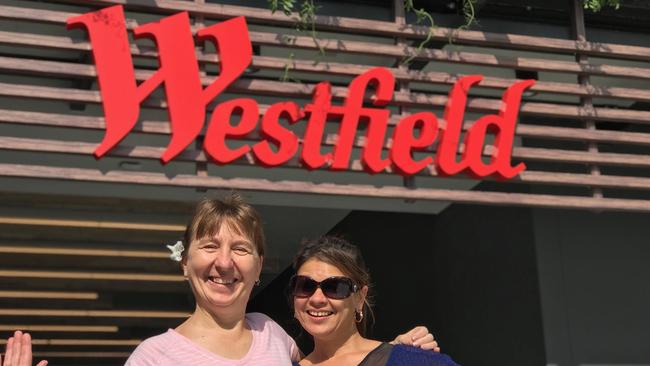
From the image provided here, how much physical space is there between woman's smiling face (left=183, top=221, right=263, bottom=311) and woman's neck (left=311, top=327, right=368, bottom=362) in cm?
59

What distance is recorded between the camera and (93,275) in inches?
365

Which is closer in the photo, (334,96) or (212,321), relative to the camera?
(212,321)

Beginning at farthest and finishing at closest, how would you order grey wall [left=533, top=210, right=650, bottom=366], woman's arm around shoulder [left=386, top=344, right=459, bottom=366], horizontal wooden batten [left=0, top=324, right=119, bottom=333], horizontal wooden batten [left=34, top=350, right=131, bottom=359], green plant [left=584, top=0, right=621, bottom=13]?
horizontal wooden batten [left=34, top=350, right=131, bottom=359] → horizontal wooden batten [left=0, top=324, right=119, bottom=333] → grey wall [left=533, top=210, right=650, bottom=366] → green plant [left=584, top=0, right=621, bottom=13] → woman's arm around shoulder [left=386, top=344, right=459, bottom=366]

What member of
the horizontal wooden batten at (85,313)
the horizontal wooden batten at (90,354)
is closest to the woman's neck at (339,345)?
the horizontal wooden batten at (85,313)

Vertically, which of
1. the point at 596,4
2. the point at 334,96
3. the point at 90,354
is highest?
the point at 596,4

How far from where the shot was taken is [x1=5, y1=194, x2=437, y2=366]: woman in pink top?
2.36 metres

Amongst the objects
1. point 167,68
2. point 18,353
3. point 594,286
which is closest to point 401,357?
point 18,353

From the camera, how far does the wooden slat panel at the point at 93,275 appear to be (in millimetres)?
8977

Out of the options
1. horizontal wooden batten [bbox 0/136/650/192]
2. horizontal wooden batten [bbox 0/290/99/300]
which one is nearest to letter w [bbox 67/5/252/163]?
horizontal wooden batten [bbox 0/136/650/192]

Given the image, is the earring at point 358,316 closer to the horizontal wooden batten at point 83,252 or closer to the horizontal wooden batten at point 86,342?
the horizontal wooden batten at point 83,252

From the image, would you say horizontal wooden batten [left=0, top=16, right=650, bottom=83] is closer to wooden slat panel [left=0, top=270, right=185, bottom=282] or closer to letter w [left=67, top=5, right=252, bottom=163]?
letter w [left=67, top=5, right=252, bottom=163]

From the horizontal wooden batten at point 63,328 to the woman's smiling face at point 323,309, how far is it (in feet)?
27.2

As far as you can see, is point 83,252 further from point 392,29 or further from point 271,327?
point 271,327

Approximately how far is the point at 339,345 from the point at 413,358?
0.24 metres
